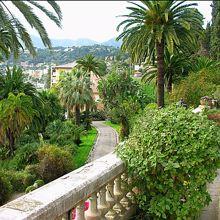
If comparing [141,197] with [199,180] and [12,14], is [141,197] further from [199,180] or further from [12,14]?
[12,14]

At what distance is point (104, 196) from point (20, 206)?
1.23m

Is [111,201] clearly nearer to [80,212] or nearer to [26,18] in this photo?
[80,212]

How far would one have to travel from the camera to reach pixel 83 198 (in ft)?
9.71

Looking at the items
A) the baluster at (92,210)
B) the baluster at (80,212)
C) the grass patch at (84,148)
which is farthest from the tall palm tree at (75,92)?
the baluster at (80,212)

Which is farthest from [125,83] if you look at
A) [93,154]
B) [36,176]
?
[36,176]

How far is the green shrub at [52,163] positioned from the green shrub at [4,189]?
2.85 m

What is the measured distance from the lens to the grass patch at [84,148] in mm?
31578

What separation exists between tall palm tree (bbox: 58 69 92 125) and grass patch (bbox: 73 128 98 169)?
3.86 m

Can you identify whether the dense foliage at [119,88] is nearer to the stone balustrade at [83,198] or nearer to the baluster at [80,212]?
the stone balustrade at [83,198]

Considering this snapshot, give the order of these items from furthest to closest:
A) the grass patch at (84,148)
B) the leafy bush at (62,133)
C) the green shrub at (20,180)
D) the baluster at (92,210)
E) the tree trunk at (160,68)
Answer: the leafy bush at (62,133) → the grass patch at (84,148) → the green shrub at (20,180) → the tree trunk at (160,68) → the baluster at (92,210)

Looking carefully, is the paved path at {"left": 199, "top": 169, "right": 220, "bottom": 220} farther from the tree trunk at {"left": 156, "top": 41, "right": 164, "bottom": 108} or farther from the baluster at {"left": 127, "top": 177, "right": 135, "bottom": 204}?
the tree trunk at {"left": 156, "top": 41, "right": 164, "bottom": 108}

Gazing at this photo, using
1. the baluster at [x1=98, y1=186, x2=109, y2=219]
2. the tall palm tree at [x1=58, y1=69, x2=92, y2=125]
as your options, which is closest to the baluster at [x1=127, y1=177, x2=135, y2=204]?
the baluster at [x1=98, y1=186, x2=109, y2=219]

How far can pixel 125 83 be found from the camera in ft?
191

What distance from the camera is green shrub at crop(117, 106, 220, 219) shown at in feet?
12.0
